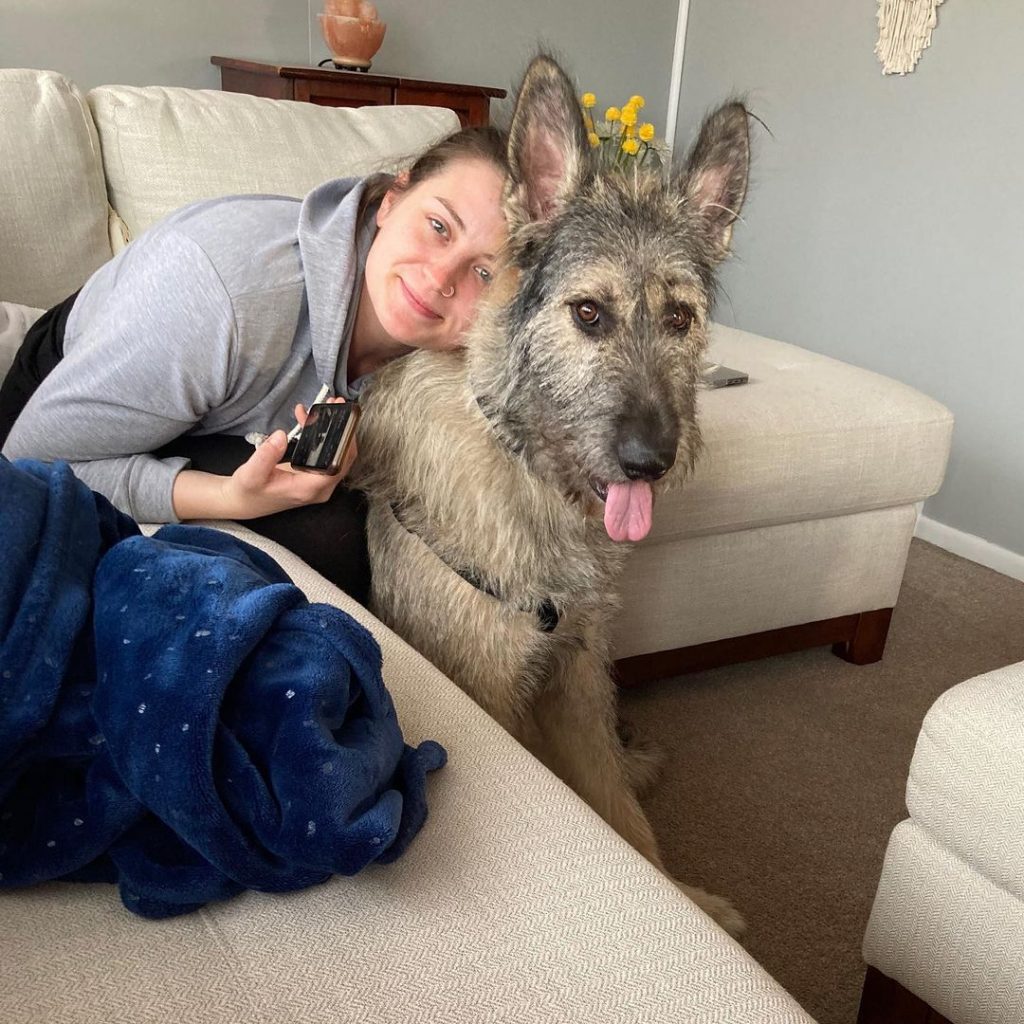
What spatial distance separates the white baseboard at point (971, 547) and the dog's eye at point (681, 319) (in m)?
1.98

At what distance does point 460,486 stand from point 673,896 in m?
0.63

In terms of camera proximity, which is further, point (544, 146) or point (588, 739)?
point (588, 739)

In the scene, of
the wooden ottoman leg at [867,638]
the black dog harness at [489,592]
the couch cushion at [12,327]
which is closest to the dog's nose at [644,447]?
the black dog harness at [489,592]

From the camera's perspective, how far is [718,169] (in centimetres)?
130

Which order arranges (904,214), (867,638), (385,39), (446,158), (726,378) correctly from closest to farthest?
(446,158), (726,378), (867,638), (904,214), (385,39)

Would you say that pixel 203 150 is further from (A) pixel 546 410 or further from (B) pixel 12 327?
(A) pixel 546 410

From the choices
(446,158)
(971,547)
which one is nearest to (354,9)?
(446,158)

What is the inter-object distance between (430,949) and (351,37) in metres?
3.20

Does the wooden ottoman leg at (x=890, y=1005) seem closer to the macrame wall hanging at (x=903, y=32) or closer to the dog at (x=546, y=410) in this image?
the dog at (x=546, y=410)

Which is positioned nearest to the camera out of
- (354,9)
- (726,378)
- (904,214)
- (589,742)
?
(589,742)

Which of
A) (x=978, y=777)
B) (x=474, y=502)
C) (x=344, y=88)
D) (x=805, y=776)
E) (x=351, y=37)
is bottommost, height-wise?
(x=805, y=776)

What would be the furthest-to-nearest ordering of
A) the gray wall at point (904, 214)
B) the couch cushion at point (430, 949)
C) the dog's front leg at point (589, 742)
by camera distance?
the gray wall at point (904, 214) < the dog's front leg at point (589, 742) < the couch cushion at point (430, 949)

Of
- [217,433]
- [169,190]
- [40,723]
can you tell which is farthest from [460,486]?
[169,190]

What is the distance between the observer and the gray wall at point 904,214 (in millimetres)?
2826
